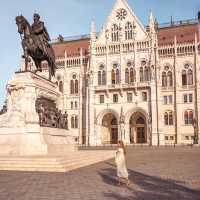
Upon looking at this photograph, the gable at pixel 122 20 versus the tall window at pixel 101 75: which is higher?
the gable at pixel 122 20

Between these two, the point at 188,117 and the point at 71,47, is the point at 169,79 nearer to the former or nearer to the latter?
the point at 188,117

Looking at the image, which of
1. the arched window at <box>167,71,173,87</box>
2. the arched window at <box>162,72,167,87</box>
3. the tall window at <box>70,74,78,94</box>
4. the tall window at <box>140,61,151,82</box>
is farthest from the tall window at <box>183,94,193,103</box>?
the tall window at <box>70,74,78,94</box>

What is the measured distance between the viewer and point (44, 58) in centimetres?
2419

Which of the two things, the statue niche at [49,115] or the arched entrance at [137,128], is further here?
the arched entrance at [137,128]

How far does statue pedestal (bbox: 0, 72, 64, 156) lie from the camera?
1969cm

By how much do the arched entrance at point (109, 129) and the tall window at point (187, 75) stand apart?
1491 cm

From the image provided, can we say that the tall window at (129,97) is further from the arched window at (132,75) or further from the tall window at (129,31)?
the tall window at (129,31)

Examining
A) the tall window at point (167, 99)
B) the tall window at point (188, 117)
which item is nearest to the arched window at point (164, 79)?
the tall window at point (167, 99)

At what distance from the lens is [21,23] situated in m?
22.3

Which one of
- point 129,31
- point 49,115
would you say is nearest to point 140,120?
point 129,31

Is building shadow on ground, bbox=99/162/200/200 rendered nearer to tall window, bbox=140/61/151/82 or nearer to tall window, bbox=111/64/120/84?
tall window, bbox=140/61/151/82

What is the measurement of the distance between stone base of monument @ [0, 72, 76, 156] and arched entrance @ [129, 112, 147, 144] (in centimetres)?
4103

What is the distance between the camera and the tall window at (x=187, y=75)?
199 feet

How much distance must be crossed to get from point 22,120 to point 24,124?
0.31 meters
